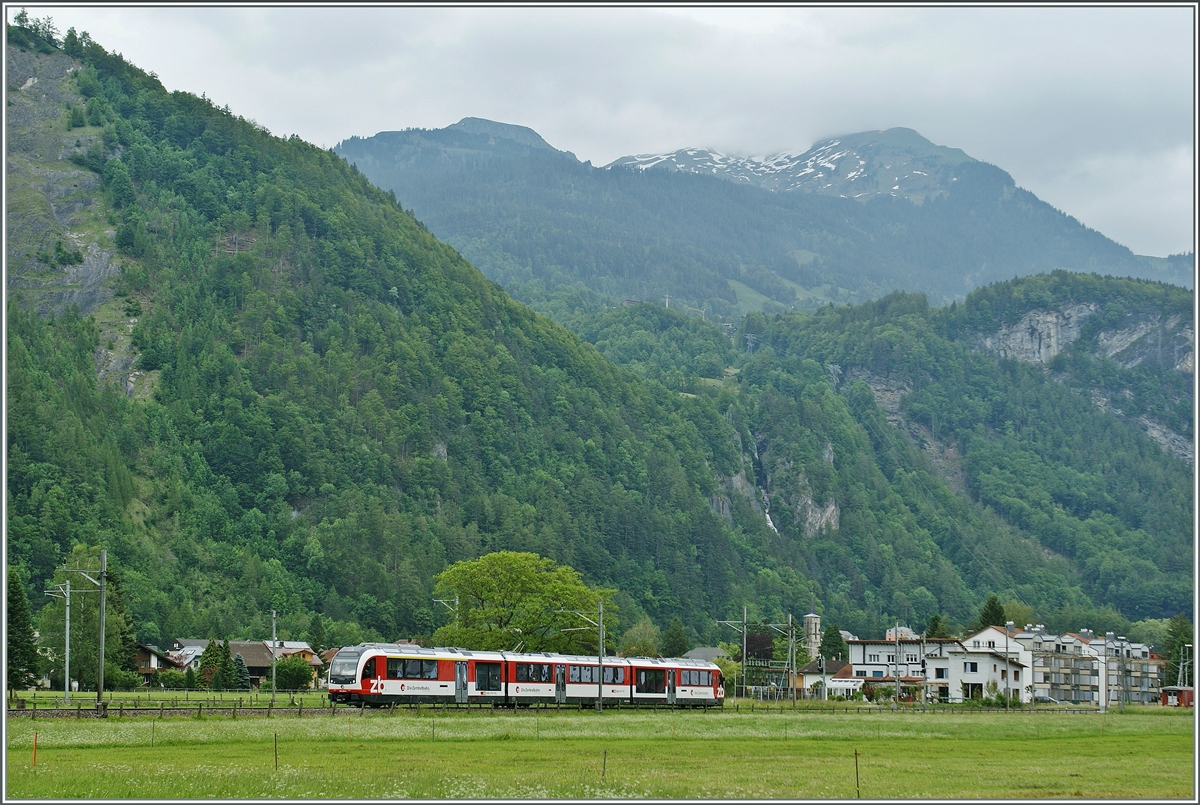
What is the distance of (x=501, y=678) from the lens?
260 feet

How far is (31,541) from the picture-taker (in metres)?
154

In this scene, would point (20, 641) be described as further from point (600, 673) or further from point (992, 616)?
point (992, 616)

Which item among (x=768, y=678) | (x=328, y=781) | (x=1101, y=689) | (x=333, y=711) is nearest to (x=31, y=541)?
(x=768, y=678)

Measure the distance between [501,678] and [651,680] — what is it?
1320 centimetres

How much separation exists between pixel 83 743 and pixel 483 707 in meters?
34.1

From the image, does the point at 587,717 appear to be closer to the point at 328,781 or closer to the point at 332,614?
the point at 328,781

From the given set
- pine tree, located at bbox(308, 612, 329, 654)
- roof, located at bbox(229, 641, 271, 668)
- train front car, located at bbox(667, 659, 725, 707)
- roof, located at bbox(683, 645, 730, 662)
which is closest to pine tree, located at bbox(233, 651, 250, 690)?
Answer: roof, located at bbox(229, 641, 271, 668)

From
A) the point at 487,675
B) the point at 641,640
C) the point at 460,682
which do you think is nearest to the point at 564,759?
the point at 460,682

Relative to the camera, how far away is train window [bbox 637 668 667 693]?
87.8 m

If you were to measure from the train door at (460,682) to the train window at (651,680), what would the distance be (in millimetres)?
14706

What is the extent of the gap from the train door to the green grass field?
19.2ft

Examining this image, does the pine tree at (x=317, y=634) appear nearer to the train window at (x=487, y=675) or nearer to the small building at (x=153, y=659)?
the small building at (x=153, y=659)

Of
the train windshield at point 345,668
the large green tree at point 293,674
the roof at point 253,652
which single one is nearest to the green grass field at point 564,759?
the train windshield at point 345,668

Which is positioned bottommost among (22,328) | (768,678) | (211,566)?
(768,678)
